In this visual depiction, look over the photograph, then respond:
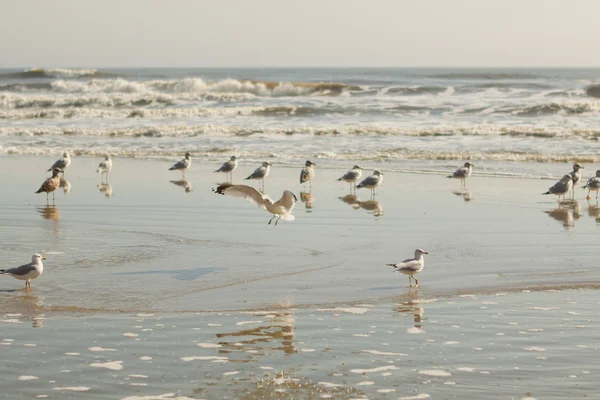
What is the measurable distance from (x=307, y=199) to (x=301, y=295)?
22.7 ft

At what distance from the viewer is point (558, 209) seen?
47.8ft

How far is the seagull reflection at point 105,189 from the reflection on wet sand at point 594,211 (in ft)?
27.6

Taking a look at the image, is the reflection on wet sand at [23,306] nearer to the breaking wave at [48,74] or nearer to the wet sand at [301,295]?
the wet sand at [301,295]

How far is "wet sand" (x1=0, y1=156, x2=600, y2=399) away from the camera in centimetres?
621

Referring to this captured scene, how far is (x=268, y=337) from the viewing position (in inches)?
282

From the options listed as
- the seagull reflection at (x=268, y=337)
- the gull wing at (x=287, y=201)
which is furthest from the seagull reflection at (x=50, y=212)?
the seagull reflection at (x=268, y=337)

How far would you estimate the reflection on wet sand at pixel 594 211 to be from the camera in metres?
13.9

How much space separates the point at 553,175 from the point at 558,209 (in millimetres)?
4601

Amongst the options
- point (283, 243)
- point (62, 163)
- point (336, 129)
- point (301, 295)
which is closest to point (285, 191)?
point (283, 243)

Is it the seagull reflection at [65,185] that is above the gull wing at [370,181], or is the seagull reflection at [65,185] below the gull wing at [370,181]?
below

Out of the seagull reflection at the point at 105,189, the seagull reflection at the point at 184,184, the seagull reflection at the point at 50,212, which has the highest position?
the seagull reflection at the point at 184,184

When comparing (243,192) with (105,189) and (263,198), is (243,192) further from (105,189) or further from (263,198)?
(105,189)

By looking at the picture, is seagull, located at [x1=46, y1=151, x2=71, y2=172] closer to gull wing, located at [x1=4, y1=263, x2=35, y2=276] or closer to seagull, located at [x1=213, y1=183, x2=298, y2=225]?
seagull, located at [x1=213, y1=183, x2=298, y2=225]

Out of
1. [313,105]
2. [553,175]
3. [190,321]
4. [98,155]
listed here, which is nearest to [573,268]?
Answer: [190,321]
